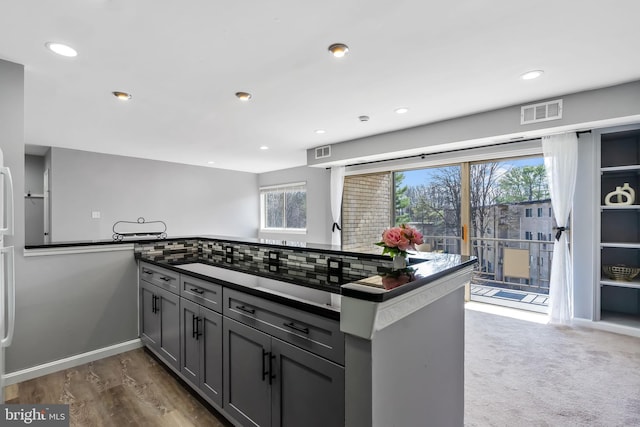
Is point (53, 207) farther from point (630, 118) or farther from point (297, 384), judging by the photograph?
point (630, 118)

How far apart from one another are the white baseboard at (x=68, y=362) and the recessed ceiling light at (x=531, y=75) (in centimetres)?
442

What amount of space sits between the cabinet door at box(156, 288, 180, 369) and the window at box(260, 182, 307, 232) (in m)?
4.94

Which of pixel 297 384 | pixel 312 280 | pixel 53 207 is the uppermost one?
pixel 53 207

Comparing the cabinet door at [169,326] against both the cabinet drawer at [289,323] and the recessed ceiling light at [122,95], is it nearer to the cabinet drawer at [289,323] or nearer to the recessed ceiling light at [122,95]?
the cabinet drawer at [289,323]

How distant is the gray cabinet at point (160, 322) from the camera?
93.3 inches

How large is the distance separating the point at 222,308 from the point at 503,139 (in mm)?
3815

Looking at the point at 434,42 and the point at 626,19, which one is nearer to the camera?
the point at 626,19

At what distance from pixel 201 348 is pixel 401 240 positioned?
5.14ft

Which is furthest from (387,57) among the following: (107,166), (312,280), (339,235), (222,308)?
(107,166)

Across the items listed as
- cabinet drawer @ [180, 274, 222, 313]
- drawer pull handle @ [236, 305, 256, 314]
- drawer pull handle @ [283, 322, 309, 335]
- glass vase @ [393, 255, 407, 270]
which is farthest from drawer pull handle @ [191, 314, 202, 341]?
glass vase @ [393, 255, 407, 270]

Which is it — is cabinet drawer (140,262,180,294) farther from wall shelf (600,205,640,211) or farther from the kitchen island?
wall shelf (600,205,640,211)

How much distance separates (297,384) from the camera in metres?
1.39

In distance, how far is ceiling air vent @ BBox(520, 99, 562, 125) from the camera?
322 centimetres

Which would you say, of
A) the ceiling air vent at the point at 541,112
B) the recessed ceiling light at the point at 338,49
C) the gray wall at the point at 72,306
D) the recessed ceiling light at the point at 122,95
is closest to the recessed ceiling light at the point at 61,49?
the recessed ceiling light at the point at 122,95
